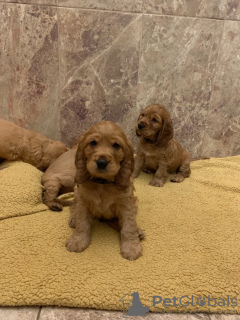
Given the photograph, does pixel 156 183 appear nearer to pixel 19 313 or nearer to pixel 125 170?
pixel 125 170

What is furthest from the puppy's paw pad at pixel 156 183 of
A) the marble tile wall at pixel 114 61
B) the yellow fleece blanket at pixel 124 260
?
the marble tile wall at pixel 114 61

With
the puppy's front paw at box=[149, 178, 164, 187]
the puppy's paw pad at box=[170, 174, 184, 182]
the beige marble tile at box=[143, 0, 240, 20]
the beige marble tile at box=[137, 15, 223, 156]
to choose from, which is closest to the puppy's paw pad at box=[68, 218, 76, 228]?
the puppy's front paw at box=[149, 178, 164, 187]

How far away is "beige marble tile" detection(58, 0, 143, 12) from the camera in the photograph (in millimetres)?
4047

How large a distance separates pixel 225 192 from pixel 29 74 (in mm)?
3538

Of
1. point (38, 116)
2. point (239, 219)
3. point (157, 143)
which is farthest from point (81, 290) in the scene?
point (38, 116)

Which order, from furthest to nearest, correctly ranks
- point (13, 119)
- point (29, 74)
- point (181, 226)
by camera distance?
point (13, 119), point (29, 74), point (181, 226)

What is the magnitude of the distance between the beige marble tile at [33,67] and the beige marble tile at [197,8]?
1.56 m

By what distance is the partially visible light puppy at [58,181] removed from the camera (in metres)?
3.19

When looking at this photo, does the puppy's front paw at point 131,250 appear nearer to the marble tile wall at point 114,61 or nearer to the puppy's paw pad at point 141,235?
the puppy's paw pad at point 141,235

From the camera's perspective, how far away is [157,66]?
14.6 feet

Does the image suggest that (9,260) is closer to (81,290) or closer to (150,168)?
(81,290)

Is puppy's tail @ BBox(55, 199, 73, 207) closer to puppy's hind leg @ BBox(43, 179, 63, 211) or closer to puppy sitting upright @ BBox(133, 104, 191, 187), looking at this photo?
puppy's hind leg @ BBox(43, 179, 63, 211)

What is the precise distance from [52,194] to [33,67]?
227 centimetres

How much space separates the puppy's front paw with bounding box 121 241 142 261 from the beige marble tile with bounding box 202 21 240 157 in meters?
3.12
